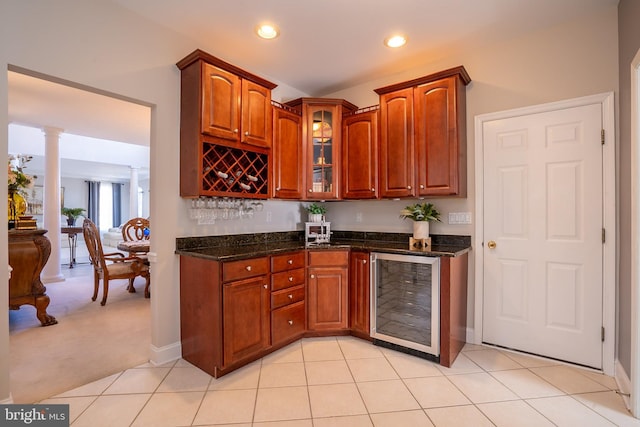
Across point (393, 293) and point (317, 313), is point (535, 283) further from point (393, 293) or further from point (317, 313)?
point (317, 313)

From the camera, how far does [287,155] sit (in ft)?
10.4

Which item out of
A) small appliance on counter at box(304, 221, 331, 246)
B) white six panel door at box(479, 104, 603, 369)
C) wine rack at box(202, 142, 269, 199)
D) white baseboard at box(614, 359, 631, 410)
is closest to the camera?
white baseboard at box(614, 359, 631, 410)

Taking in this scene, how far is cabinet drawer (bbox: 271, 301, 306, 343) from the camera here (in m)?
2.58

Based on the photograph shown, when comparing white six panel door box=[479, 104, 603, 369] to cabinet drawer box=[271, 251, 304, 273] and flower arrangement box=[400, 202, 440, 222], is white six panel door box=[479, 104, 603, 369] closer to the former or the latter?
flower arrangement box=[400, 202, 440, 222]

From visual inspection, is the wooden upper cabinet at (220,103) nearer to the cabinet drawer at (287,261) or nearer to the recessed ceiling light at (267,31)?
the recessed ceiling light at (267,31)

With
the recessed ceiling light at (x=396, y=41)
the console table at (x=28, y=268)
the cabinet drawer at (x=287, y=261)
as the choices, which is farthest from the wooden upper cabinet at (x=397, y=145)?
the console table at (x=28, y=268)

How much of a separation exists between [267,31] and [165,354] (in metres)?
2.83

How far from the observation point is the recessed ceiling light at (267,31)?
2459mm

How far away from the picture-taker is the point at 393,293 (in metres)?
2.70

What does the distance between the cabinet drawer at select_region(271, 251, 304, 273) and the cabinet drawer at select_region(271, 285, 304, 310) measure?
20cm

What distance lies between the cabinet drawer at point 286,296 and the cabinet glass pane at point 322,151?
44.0 inches

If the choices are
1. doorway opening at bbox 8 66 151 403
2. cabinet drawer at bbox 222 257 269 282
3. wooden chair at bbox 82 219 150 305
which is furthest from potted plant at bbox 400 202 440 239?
wooden chair at bbox 82 219 150 305

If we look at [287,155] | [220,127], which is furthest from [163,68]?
Result: [287,155]

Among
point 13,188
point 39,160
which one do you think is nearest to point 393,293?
point 13,188
